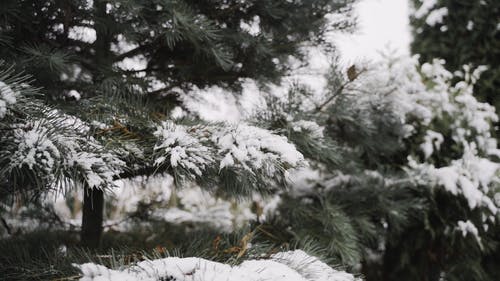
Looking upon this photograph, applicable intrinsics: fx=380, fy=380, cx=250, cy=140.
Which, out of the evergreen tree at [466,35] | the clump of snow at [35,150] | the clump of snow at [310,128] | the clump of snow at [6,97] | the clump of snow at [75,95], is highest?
the evergreen tree at [466,35]

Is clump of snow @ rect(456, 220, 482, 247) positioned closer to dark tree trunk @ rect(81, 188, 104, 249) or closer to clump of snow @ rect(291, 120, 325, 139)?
clump of snow @ rect(291, 120, 325, 139)

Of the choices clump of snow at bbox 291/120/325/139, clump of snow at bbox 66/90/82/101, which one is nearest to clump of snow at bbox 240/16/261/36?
clump of snow at bbox 291/120/325/139

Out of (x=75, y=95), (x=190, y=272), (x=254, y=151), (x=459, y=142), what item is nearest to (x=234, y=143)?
(x=254, y=151)

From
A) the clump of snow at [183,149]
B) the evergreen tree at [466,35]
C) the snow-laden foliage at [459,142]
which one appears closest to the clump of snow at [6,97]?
the clump of snow at [183,149]

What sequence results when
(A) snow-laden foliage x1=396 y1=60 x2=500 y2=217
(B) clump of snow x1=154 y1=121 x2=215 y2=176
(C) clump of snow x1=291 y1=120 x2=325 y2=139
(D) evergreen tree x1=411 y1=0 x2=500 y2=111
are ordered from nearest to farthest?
(B) clump of snow x1=154 y1=121 x2=215 y2=176, (C) clump of snow x1=291 y1=120 x2=325 y2=139, (A) snow-laden foliage x1=396 y1=60 x2=500 y2=217, (D) evergreen tree x1=411 y1=0 x2=500 y2=111

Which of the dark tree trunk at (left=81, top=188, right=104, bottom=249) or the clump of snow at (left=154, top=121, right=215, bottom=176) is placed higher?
the clump of snow at (left=154, top=121, right=215, bottom=176)

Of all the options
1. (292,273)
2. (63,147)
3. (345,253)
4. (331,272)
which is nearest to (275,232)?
(345,253)

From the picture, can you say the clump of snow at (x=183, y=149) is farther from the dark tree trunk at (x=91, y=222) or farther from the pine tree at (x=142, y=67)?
the dark tree trunk at (x=91, y=222)

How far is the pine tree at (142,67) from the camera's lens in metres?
0.87

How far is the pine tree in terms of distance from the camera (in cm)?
87

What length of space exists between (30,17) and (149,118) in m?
0.54

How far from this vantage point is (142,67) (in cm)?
155

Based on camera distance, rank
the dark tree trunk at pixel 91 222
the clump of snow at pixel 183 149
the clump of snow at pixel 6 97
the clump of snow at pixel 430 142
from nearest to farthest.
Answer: the clump of snow at pixel 6 97 → the clump of snow at pixel 183 149 → the dark tree trunk at pixel 91 222 → the clump of snow at pixel 430 142

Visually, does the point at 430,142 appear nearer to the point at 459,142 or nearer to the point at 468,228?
the point at 459,142
